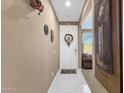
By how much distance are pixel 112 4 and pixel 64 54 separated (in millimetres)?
6807

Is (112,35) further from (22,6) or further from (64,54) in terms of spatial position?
(64,54)

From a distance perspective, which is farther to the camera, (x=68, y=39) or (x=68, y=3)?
(x=68, y=39)

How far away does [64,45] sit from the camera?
853 centimetres

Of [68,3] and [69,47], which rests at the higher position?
[68,3]

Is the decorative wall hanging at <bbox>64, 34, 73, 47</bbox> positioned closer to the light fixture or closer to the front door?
the front door

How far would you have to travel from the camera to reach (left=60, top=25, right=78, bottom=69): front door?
844 cm

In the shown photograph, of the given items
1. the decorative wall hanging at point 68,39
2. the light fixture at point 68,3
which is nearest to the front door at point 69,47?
the decorative wall hanging at point 68,39

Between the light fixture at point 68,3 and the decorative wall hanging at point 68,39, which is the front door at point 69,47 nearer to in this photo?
the decorative wall hanging at point 68,39

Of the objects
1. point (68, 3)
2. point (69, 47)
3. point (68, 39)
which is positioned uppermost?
point (68, 3)

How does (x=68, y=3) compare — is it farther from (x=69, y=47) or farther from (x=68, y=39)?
(x=69, y=47)

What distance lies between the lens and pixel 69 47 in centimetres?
850

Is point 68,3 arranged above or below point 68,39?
above

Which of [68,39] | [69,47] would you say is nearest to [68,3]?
[68,39]

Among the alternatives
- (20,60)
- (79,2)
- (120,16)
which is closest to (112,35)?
(120,16)
